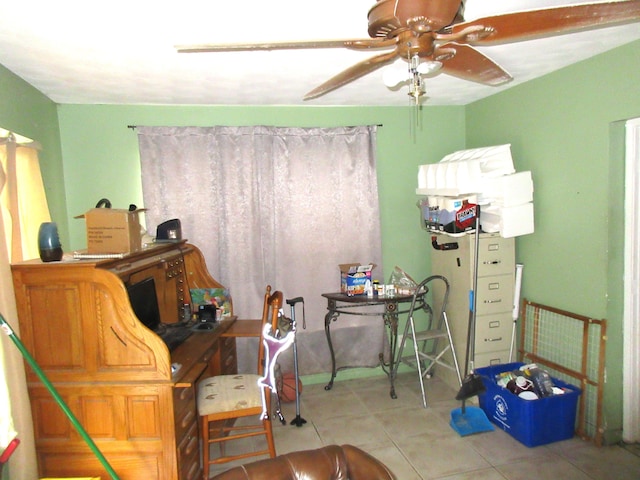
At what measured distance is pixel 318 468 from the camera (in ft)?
4.96

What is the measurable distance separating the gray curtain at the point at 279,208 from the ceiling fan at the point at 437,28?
2.12 meters

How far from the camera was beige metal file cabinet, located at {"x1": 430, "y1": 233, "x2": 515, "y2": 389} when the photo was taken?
3.31 meters

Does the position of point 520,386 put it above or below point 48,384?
below

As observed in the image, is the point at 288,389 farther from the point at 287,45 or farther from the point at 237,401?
the point at 287,45

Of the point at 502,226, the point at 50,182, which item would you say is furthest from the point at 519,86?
the point at 50,182

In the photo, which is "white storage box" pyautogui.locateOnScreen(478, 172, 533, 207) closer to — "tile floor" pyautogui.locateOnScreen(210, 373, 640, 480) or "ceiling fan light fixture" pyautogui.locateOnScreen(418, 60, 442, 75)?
"tile floor" pyautogui.locateOnScreen(210, 373, 640, 480)

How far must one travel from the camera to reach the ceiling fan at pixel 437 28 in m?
1.21

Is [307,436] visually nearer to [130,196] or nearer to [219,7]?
[130,196]

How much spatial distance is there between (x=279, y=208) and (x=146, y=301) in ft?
4.43

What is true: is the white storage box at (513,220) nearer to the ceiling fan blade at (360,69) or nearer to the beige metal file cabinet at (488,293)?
the beige metal file cabinet at (488,293)

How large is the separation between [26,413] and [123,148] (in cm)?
207

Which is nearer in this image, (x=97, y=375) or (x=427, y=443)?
(x=97, y=375)

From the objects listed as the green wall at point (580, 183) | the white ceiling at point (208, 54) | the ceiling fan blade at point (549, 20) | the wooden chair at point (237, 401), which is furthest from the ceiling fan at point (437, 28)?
the wooden chair at point (237, 401)

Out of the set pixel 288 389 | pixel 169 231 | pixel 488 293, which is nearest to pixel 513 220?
pixel 488 293
